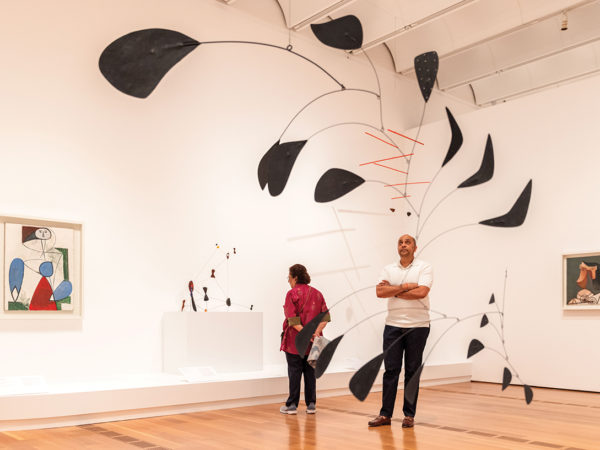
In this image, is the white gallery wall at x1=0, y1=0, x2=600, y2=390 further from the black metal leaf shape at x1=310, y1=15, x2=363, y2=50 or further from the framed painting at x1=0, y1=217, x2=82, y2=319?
the black metal leaf shape at x1=310, y1=15, x2=363, y2=50

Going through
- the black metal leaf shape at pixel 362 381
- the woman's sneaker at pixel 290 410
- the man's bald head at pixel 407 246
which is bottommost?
the woman's sneaker at pixel 290 410

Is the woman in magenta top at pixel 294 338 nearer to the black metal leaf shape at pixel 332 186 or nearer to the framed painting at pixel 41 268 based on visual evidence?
the framed painting at pixel 41 268

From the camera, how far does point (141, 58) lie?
6.84ft

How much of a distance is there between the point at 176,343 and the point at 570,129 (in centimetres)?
568

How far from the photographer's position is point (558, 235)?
313 inches

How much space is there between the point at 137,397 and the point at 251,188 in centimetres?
323

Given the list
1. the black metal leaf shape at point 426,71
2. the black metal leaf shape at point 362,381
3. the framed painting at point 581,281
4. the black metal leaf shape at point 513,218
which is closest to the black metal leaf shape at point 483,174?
the black metal leaf shape at point 513,218

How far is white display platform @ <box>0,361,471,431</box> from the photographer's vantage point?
4.96 metres

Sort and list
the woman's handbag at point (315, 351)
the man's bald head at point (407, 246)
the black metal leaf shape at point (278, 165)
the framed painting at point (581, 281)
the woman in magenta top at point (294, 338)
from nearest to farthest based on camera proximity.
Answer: the black metal leaf shape at point (278, 165) < the man's bald head at point (407, 246) < the woman's handbag at point (315, 351) < the woman in magenta top at point (294, 338) < the framed painting at point (581, 281)

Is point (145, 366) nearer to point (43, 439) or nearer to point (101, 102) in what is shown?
point (43, 439)

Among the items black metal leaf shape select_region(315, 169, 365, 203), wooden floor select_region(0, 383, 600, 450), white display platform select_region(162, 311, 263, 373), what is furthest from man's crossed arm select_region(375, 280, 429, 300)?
white display platform select_region(162, 311, 263, 373)

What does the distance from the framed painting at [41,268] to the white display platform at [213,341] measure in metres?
1.03

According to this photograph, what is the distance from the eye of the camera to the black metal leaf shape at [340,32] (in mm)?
2676

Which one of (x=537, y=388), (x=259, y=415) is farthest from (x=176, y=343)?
(x=537, y=388)
